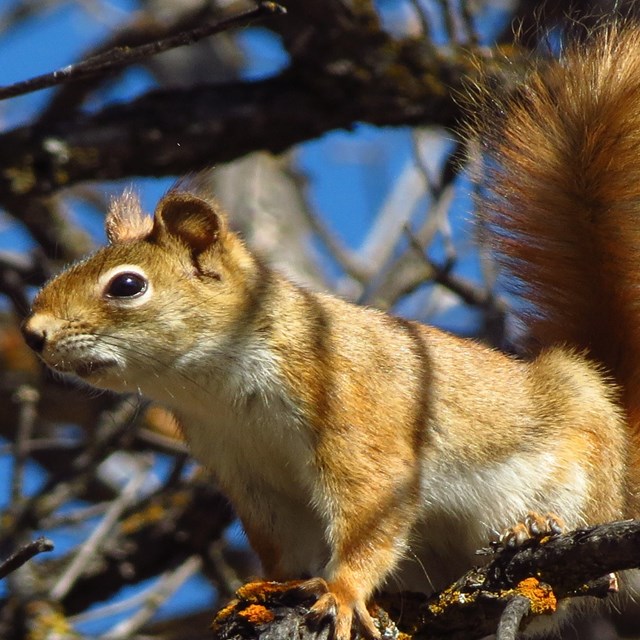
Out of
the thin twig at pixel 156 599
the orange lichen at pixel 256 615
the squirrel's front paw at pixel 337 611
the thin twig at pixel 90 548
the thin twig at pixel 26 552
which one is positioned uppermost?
the thin twig at pixel 26 552

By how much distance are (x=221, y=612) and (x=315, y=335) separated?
82 centimetres

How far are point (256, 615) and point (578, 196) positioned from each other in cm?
165

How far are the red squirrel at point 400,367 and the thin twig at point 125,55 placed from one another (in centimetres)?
87

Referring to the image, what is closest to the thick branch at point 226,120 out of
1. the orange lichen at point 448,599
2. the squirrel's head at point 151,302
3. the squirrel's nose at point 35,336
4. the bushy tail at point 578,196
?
the bushy tail at point 578,196

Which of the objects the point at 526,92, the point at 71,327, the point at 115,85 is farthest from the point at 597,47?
the point at 115,85

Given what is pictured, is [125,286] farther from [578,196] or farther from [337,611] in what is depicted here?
[578,196]

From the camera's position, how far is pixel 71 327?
3178 millimetres

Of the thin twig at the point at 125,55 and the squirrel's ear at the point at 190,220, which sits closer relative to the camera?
the thin twig at the point at 125,55

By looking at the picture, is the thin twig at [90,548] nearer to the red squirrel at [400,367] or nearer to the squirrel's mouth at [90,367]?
the red squirrel at [400,367]

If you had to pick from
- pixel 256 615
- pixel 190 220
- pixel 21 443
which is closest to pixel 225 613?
pixel 256 615

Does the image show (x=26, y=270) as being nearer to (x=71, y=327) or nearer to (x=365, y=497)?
(x=71, y=327)

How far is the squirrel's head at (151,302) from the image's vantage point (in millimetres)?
3178

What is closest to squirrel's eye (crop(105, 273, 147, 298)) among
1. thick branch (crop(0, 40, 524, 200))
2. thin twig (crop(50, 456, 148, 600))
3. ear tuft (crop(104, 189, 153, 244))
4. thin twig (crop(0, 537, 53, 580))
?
ear tuft (crop(104, 189, 153, 244))

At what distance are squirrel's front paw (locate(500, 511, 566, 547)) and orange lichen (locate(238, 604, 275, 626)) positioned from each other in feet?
2.00
